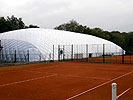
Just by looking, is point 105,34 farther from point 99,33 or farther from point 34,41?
point 34,41

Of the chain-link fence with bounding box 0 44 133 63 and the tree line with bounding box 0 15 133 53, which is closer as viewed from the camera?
the chain-link fence with bounding box 0 44 133 63

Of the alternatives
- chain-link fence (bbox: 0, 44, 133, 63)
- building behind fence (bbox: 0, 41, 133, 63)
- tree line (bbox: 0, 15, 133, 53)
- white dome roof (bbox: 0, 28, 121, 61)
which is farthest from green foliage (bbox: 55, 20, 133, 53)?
white dome roof (bbox: 0, 28, 121, 61)

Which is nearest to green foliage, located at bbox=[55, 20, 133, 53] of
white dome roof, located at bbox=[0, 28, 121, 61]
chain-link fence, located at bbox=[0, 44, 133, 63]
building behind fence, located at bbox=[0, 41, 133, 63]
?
building behind fence, located at bbox=[0, 41, 133, 63]

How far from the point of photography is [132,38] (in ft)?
266

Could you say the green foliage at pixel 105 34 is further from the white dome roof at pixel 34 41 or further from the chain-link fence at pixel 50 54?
the white dome roof at pixel 34 41

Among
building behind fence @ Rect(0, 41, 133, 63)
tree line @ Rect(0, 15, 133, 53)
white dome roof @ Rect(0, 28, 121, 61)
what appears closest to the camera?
building behind fence @ Rect(0, 41, 133, 63)

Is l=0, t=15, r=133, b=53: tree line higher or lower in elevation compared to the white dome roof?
higher

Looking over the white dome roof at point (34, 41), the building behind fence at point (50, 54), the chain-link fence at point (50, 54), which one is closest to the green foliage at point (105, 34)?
the building behind fence at point (50, 54)

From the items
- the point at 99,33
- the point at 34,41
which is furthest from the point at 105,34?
the point at 34,41

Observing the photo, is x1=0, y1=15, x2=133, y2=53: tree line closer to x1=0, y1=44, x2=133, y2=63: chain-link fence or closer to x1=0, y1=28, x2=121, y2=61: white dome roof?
x1=0, y1=28, x2=121, y2=61: white dome roof

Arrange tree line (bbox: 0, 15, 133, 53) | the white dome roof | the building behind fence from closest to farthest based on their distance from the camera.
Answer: the building behind fence
the white dome roof
tree line (bbox: 0, 15, 133, 53)

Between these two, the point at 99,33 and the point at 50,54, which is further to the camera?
the point at 99,33

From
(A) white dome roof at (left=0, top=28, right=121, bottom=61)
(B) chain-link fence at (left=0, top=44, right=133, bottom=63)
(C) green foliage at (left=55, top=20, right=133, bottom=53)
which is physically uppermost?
(C) green foliage at (left=55, top=20, right=133, bottom=53)

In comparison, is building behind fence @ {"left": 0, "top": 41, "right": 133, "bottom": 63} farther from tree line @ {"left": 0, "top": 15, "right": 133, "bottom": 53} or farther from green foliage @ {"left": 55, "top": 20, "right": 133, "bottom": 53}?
green foliage @ {"left": 55, "top": 20, "right": 133, "bottom": 53}
